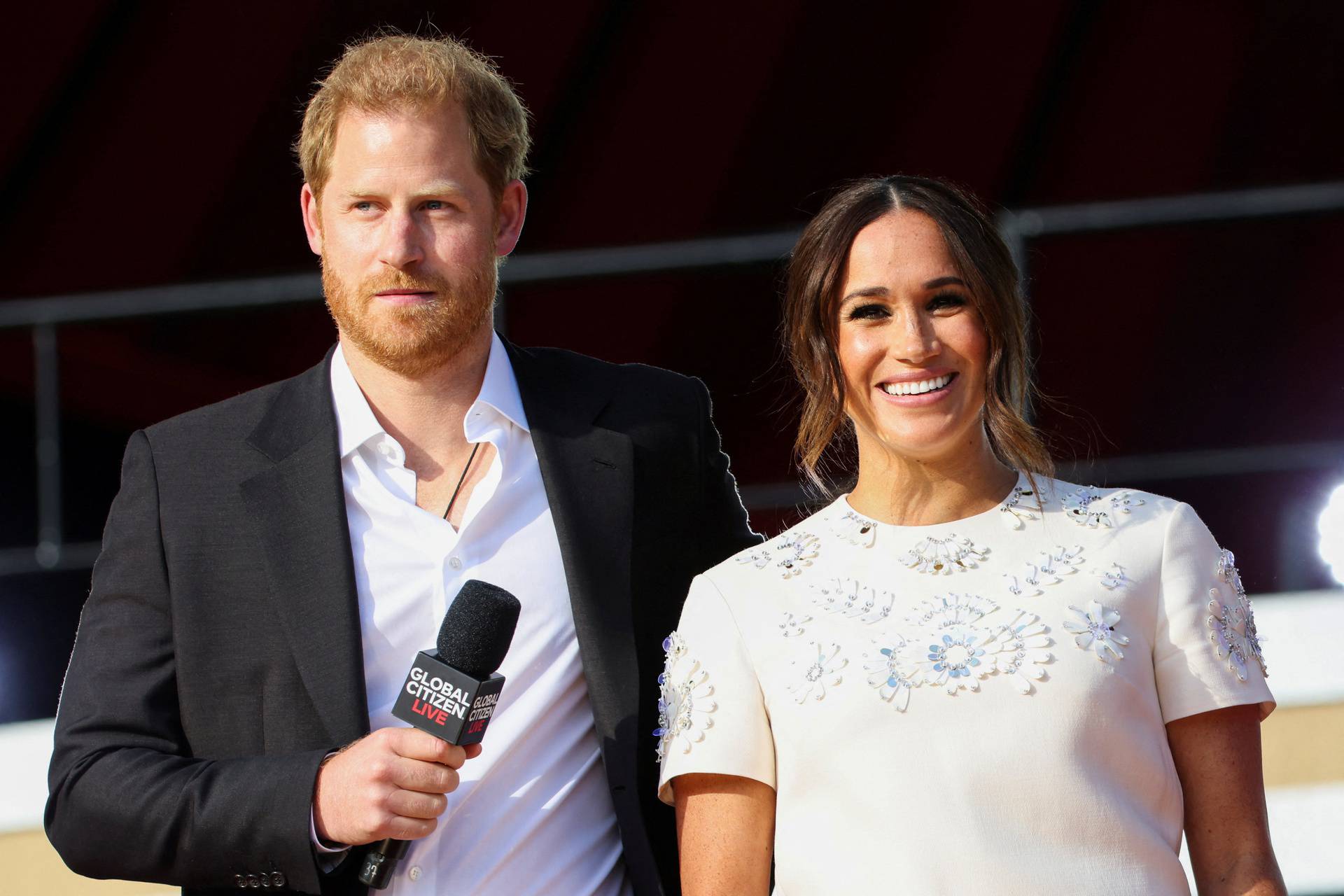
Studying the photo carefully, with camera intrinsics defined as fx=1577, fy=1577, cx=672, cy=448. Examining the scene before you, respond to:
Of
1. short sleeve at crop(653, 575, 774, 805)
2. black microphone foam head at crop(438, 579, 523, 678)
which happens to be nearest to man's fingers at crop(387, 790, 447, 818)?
black microphone foam head at crop(438, 579, 523, 678)

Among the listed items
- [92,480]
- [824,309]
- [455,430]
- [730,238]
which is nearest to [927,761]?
[824,309]

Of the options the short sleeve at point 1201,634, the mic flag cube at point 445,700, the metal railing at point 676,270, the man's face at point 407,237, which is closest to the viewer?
the mic flag cube at point 445,700

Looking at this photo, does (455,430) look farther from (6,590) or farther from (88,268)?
(88,268)

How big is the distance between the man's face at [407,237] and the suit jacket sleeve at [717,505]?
330 millimetres

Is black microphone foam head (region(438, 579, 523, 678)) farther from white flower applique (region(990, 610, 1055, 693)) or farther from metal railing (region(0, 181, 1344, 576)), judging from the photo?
metal railing (region(0, 181, 1344, 576))

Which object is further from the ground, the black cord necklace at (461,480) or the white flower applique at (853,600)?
the black cord necklace at (461,480)

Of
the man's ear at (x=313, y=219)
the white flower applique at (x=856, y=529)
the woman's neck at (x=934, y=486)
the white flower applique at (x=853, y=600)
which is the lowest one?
the white flower applique at (x=853, y=600)

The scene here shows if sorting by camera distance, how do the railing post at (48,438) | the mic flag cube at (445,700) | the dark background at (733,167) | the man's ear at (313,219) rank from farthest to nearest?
the dark background at (733,167) < the railing post at (48,438) < the man's ear at (313,219) < the mic flag cube at (445,700)

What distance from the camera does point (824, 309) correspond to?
5.42 ft

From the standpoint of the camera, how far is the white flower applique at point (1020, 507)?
5.31 ft

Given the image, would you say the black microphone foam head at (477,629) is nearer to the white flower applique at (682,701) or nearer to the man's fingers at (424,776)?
the man's fingers at (424,776)

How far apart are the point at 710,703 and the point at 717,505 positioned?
38 cm

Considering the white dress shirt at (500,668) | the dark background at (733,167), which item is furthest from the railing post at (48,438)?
the white dress shirt at (500,668)

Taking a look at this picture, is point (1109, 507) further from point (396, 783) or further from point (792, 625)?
point (396, 783)
